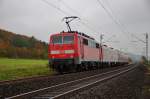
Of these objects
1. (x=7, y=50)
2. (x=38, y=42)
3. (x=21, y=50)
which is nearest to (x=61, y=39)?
(x=7, y=50)

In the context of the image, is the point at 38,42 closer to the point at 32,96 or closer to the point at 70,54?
the point at 70,54

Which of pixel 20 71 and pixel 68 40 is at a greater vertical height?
pixel 68 40

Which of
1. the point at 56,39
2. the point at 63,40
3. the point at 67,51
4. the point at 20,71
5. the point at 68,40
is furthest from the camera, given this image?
the point at 20,71

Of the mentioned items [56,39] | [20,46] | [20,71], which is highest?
[20,46]

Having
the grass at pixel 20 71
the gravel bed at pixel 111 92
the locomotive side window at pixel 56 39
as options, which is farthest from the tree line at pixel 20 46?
the gravel bed at pixel 111 92

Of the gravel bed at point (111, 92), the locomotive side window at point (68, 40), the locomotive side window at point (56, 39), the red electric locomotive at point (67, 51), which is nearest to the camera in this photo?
the gravel bed at point (111, 92)

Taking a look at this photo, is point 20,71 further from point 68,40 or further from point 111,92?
point 111,92

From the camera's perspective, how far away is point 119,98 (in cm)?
939

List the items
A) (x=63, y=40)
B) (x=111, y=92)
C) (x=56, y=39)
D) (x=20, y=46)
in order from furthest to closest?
(x=20, y=46) → (x=56, y=39) → (x=63, y=40) → (x=111, y=92)

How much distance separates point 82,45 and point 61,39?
6.79ft

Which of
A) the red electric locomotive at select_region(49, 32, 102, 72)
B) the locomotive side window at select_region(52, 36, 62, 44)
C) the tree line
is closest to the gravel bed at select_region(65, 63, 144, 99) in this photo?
the red electric locomotive at select_region(49, 32, 102, 72)

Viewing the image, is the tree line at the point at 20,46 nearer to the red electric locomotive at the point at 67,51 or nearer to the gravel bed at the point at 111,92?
the red electric locomotive at the point at 67,51

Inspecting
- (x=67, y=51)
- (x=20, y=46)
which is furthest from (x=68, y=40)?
(x=20, y=46)

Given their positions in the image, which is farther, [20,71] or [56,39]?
[20,71]
